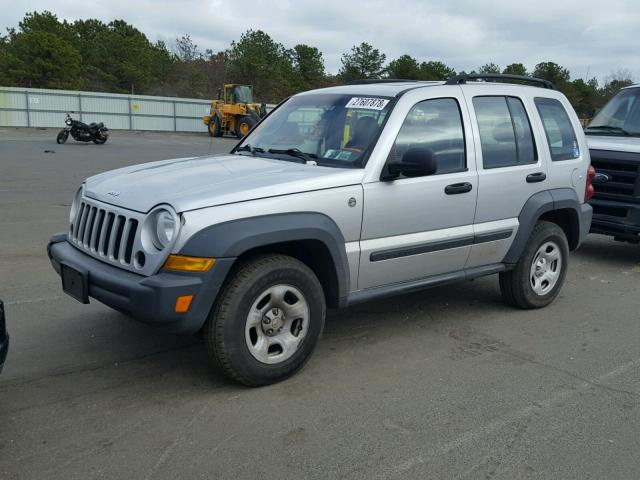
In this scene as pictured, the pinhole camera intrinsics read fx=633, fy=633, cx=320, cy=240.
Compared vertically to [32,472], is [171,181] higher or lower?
higher

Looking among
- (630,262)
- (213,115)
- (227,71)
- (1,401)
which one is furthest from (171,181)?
(227,71)

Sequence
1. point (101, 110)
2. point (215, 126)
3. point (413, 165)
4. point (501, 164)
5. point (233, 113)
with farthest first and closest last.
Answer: point (101, 110), point (215, 126), point (233, 113), point (501, 164), point (413, 165)

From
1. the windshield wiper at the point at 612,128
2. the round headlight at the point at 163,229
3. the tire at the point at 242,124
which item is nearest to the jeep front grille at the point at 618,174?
the windshield wiper at the point at 612,128

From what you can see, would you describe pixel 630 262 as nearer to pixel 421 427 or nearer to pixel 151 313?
pixel 421 427

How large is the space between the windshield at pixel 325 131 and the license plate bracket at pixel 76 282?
165 cm

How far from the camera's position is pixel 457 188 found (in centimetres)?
467

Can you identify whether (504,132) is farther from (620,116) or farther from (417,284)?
(620,116)

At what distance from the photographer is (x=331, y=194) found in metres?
3.99

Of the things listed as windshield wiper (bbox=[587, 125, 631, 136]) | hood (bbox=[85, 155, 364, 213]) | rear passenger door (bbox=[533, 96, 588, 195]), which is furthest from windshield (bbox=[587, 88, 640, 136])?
hood (bbox=[85, 155, 364, 213])

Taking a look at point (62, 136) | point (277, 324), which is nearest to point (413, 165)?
point (277, 324)

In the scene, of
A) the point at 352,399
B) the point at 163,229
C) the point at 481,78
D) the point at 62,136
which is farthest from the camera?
the point at 62,136

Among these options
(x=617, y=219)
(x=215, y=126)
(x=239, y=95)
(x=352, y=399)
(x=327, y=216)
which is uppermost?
(x=239, y=95)

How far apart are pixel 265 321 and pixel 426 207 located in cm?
146

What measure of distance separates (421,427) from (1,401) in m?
2.39
